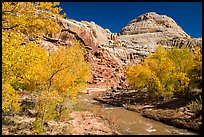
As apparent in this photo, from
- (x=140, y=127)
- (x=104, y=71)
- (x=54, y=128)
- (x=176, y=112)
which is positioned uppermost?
(x=104, y=71)

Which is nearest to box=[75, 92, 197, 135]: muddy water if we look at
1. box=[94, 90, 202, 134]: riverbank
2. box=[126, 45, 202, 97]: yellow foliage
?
box=[94, 90, 202, 134]: riverbank

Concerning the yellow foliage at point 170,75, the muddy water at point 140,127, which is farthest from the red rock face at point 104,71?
the muddy water at point 140,127

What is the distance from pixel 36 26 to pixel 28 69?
3275mm

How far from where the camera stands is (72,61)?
16.8 meters

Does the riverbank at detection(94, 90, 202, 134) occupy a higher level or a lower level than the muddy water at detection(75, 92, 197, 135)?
higher

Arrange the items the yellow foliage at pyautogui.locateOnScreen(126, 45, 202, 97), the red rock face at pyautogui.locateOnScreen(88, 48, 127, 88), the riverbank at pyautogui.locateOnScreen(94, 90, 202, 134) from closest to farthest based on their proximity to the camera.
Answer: the riverbank at pyautogui.locateOnScreen(94, 90, 202, 134) < the yellow foliage at pyautogui.locateOnScreen(126, 45, 202, 97) < the red rock face at pyautogui.locateOnScreen(88, 48, 127, 88)

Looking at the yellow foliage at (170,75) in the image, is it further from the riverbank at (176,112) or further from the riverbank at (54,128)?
Answer: the riverbank at (54,128)

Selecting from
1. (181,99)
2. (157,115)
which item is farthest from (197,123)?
(181,99)

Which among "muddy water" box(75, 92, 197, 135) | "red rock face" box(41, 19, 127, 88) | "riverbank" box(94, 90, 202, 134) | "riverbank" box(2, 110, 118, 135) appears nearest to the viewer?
"riverbank" box(2, 110, 118, 135)

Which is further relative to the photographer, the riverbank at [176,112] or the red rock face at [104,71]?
the red rock face at [104,71]

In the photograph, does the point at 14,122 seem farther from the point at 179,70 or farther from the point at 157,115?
the point at 179,70

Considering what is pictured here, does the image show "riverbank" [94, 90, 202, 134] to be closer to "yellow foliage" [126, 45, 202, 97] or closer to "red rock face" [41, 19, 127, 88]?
"yellow foliage" [126, 45, 202, 97]

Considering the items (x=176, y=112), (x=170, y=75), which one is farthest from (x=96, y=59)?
(x=176, y=112)

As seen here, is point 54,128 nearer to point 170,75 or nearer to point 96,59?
point 170,75
